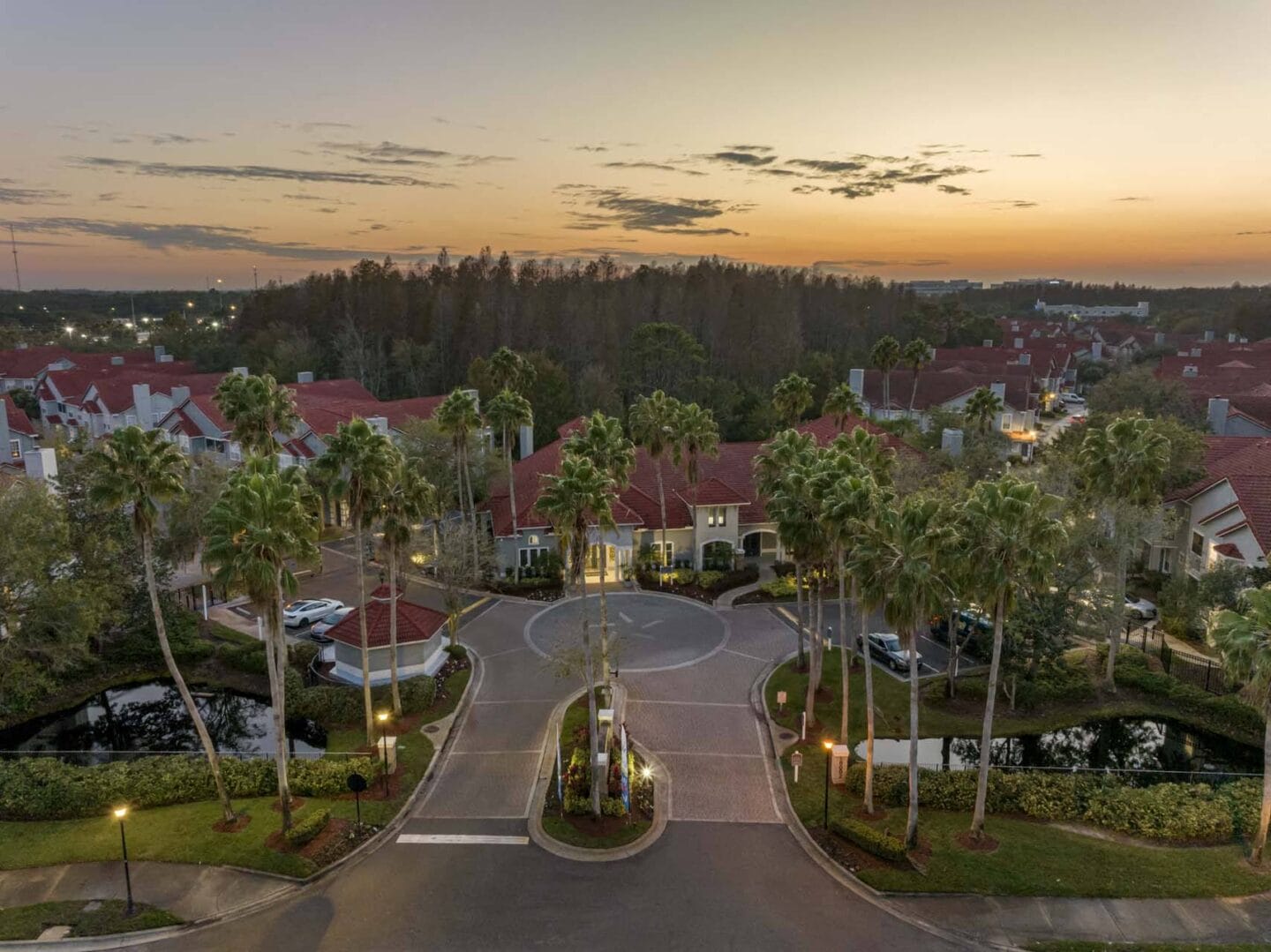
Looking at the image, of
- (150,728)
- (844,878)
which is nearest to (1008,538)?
(844,878)

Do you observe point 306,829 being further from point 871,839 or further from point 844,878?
point 871,839

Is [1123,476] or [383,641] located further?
[383,641]

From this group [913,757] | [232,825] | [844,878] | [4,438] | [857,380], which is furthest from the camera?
[857,380]

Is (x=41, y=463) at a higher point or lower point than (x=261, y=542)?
lower

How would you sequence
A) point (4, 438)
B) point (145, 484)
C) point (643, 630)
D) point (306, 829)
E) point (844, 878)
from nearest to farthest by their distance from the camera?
point (844, 878) → point (306, 829) → point (145, 484) → point (643, 630) → point (4, 438)

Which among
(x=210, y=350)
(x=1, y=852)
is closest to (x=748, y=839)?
(x=1, y=852)

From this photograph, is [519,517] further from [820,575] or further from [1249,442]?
[1249,442]

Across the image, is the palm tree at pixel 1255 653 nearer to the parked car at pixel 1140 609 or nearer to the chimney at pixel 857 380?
the parked car at pixel 1140 609
